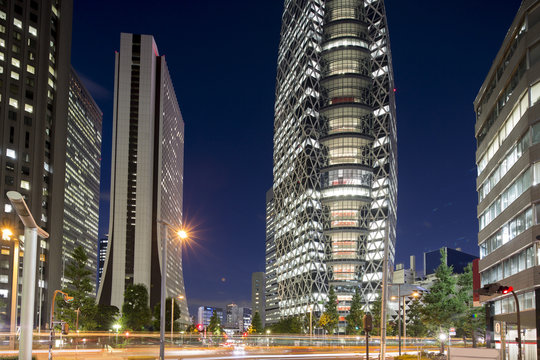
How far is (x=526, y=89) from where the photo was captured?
3759cm

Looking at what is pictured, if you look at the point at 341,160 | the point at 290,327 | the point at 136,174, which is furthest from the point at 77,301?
the point at 341,160

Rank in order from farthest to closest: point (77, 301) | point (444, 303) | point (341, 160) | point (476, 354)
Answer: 1. point (341, 160)
2. point (77, 301)
3. point (444, 303)
4. point (476, 354)

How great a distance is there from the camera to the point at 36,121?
116875mm

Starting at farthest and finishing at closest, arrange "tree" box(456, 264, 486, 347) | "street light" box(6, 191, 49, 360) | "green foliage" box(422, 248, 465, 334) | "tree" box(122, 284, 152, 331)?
"tree" box(122, 284, 152, 331), "tree" box(456, 264, 486, 347), "green foliage" box(422, 248, 465, 334), "street light" box(6, 191, 49, 360)

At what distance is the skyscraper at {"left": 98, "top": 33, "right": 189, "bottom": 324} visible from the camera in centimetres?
14975

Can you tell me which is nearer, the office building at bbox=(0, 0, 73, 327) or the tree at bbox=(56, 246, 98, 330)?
the tree at bbox=(56, 246, 98, 330)

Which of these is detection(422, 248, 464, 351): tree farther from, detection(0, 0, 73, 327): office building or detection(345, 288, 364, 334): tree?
detection(0, 0, 73, 327): office building

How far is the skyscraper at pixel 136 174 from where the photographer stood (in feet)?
491

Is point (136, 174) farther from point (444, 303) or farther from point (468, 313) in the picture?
point (468, 313)

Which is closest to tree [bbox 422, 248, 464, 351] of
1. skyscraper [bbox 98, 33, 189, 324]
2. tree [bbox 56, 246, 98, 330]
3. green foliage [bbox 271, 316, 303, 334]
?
tree [bbox 56, 246, 98, 330]

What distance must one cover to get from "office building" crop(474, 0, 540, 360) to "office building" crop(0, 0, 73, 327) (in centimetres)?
8708

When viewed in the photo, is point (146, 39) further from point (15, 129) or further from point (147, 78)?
point (15, 129)

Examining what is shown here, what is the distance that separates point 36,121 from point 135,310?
43.7m

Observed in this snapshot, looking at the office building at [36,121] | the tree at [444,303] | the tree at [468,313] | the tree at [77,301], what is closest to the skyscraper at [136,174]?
the office building at [36,121]
